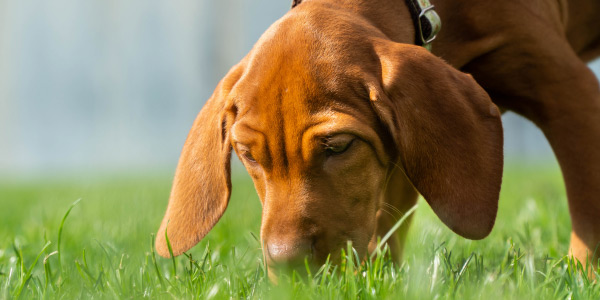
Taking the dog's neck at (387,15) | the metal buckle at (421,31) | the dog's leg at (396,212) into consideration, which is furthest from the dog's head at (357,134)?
the dog's leg at (396,212)

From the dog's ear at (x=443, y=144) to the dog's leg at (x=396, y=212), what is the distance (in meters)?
0.64

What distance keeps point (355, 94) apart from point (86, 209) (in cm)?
332

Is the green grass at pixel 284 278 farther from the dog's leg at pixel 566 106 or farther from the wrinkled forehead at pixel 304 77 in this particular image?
the wrinkled forehead at pixel 304 77

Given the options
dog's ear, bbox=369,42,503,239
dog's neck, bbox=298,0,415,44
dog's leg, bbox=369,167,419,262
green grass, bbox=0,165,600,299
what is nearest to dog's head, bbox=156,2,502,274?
dog's ear, bbox=369,42,503,239

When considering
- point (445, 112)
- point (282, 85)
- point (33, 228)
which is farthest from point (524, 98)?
point (33, 228)

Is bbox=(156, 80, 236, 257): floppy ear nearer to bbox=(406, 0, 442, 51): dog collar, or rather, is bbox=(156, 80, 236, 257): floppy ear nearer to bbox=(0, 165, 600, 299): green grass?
bbox=(0, 165, 600, 299): green grass

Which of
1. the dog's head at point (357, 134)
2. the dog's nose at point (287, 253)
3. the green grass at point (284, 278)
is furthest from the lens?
the dog's head at point (357, 134)

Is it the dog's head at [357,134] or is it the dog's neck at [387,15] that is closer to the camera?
the dog's head at [357,134]

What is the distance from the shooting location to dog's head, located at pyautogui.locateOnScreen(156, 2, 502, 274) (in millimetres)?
2361

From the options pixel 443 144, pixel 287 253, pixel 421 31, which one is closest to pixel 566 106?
pixel 421 31

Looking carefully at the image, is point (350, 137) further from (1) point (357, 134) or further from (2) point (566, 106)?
(2) point (566, 106)

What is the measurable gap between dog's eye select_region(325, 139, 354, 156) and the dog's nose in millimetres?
344

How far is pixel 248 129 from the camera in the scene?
247cm

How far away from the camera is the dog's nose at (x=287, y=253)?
216 centimetres
